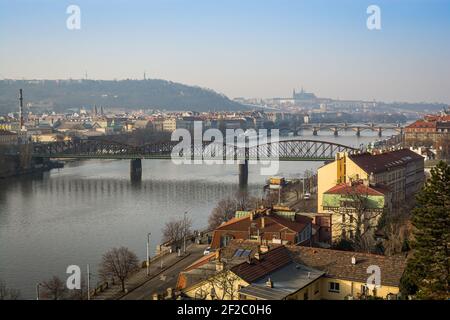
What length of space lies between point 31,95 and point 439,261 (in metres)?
58.0

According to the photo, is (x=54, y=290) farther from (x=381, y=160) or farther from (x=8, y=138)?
(x=8, y=138)

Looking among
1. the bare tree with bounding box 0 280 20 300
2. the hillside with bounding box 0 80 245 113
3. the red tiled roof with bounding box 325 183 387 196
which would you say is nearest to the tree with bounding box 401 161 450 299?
the bare tree with bounding box 0 280 20 300

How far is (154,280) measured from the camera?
5.71 metres

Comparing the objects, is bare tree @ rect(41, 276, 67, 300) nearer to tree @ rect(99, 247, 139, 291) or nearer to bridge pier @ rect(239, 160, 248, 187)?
tree @ rect(99, 247, 139, 291)

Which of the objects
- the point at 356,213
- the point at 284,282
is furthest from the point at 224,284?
the point at 356,213

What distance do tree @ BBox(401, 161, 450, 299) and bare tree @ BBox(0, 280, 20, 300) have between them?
3015mm

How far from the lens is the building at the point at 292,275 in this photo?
3.52m

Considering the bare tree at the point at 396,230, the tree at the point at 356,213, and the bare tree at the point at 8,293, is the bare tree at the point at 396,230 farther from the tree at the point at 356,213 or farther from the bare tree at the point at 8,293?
the bare tree at the point at 8,293

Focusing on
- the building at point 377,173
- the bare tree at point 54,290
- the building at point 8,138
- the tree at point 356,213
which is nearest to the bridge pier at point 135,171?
the building at point 8,138

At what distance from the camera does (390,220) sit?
667 centimetres

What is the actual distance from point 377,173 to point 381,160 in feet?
2.57

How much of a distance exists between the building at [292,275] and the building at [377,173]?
122 inches

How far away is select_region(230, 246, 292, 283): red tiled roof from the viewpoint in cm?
362
